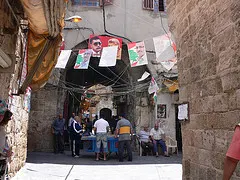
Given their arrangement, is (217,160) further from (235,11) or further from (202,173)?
(235,11)

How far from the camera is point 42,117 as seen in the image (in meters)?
11.6

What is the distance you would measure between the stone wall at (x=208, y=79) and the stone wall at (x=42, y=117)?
8.25 metres

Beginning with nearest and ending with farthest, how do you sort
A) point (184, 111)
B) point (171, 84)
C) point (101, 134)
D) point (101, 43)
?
point (184, 111)
point (101, 134)
point (101, 43)
point (171, 84)

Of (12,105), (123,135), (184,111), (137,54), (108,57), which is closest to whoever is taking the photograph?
(184,111)

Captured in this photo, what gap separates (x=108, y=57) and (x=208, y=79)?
23.2ft

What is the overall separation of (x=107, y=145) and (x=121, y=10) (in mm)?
7324

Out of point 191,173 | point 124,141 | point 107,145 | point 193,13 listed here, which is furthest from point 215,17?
point 107,145

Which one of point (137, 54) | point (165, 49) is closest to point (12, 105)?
point (165, 49)

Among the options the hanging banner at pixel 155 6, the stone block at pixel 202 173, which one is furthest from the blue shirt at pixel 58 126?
the stone block at pixel 202 173

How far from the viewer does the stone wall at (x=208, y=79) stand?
3184 millimetres

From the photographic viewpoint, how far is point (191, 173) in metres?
4.30

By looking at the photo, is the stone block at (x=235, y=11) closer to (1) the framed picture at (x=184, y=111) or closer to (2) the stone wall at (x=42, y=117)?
(1) the framed picture at (x=184, y=111)

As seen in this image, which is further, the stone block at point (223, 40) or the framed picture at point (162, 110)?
the framed picture at point (162, 110)

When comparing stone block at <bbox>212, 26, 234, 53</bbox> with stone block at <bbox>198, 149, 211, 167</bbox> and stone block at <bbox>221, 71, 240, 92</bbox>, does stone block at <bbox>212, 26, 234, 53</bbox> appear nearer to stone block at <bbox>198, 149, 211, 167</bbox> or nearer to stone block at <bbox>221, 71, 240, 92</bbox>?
stone block at <bbox>221, 71, 240, 92</bbox>
